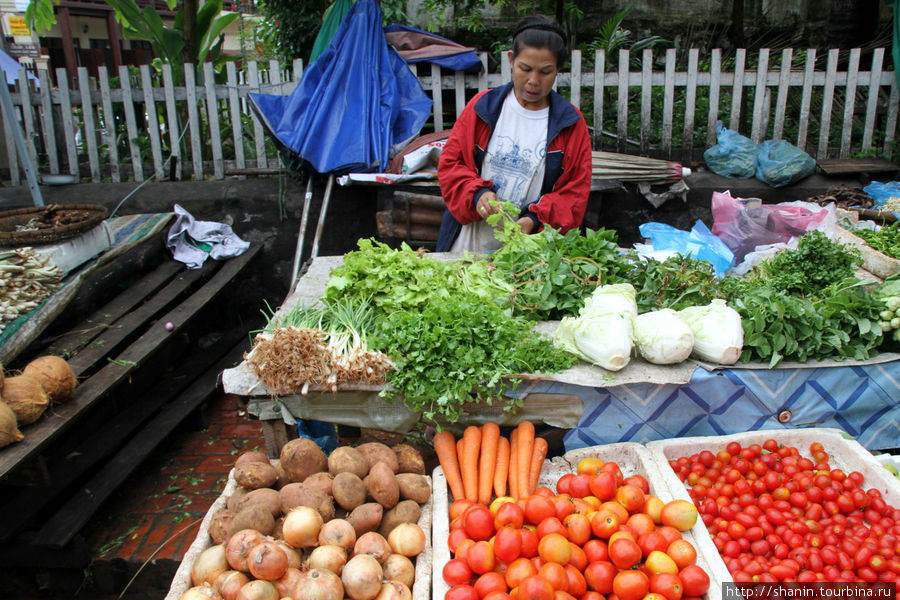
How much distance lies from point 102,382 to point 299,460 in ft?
6.25

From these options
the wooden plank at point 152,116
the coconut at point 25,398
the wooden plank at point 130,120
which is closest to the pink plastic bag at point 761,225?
the coconut at point 25,398

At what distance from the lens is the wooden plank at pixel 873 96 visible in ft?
19.9

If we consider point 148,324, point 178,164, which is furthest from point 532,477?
point 178,164

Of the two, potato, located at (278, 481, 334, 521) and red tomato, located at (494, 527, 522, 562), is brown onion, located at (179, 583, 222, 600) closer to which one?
potato, located at (278, 481, 334, 521)

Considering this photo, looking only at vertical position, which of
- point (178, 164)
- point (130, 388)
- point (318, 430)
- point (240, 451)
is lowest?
point (240, 451)

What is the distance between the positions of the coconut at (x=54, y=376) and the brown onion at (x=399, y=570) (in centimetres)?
221

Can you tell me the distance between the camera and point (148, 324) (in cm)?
456

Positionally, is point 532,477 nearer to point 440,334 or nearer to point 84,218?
point 440,334

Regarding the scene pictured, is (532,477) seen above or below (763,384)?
below

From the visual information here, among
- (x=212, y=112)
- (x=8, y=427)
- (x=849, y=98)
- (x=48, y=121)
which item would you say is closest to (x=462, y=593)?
(x=8, y=427)

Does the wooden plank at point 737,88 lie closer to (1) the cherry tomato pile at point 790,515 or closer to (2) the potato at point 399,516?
(1) the cherry tomato pile at point 790,515

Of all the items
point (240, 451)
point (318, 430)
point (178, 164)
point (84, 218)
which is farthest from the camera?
point (178, 164)

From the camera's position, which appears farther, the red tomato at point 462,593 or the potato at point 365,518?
the potato at point 365,518

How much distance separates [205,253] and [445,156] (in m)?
3.03
